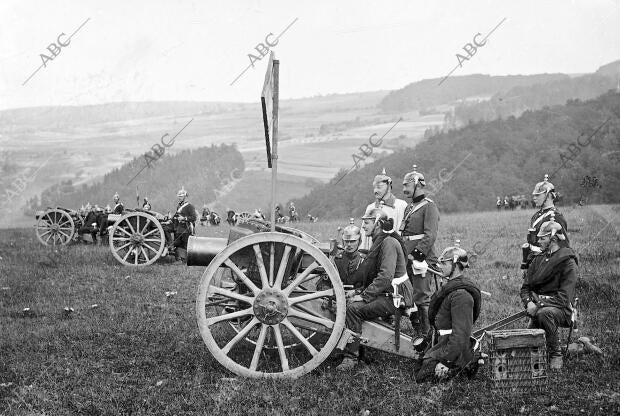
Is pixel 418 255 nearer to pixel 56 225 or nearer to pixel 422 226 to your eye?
pixel 422 226

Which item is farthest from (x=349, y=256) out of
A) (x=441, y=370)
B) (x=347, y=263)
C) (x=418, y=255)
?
(x=441, y=370)

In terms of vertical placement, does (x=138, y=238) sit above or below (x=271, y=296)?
below

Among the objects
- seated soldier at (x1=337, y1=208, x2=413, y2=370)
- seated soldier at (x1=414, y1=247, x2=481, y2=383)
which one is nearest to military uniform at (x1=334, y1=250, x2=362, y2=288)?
seated soldier at (x1=337, y1=208, x2=413, y2=370)

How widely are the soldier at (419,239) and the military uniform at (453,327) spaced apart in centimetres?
121

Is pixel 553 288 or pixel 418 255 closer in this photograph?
pixel 553 288

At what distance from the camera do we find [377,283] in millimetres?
6625

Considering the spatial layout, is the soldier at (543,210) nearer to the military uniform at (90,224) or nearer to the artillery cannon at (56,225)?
the artillery cannon at (56,225)

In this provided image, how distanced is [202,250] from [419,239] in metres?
2.62

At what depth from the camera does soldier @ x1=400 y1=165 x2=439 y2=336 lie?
24.7 feet

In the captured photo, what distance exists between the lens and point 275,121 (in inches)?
225

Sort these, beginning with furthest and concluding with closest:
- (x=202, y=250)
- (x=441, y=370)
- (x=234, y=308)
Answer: (x=234, y=308) < (x=202, y=250) < (x=441, y=370)

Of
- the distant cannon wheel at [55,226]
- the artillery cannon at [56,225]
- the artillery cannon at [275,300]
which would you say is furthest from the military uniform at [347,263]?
the distant cannon wheel at [55,226]

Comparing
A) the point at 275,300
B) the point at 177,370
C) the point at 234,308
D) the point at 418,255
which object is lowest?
the point at 177,370

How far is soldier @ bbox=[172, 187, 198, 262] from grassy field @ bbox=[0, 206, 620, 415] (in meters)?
3.01
